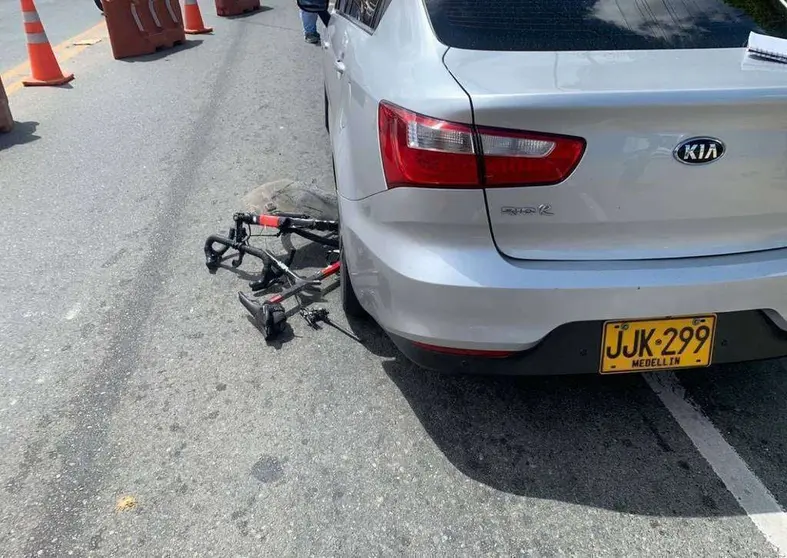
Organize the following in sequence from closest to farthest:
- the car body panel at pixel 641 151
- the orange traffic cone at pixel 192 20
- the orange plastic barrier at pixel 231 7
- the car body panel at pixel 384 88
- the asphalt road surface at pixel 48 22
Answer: the car body panel at pixel 641 151 < the car body panel at pixel 384 88 < the asphalt road surface at pixel 48 22 < the orange traffic cone at pixel 192 20 < the orange plastic barrier at pixel 231 7

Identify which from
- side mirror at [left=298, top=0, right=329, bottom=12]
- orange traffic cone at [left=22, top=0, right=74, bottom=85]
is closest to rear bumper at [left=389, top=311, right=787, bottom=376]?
side mirror at [left=298, top=0, right=329, bottom=12]

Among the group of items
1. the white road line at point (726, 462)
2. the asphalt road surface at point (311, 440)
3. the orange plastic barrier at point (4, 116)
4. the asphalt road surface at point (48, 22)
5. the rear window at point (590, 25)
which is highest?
the rear window at point (590, 25)

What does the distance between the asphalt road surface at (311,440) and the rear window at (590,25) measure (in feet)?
4.52

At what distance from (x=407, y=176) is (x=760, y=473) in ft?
5.34

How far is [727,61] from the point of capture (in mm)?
2289

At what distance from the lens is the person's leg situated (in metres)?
10.2

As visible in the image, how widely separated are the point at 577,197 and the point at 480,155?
12.6 inches

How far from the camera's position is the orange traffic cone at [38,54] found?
7914 mm

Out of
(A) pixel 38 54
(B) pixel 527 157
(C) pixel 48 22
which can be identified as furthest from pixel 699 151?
(C) pixel 48 22

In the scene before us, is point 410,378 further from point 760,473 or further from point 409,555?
point 760,473

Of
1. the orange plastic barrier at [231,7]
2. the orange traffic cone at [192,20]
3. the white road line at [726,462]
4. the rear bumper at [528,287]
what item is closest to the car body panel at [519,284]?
the rear bumper at [528,287]

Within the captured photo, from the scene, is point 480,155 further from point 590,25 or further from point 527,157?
point 590,25

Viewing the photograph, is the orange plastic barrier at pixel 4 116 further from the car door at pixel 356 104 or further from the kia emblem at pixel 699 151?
the kia emblem at pixel 699 151

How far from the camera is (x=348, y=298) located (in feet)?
10.6
